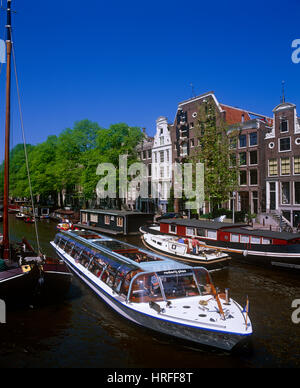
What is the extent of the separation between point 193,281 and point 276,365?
3.69m

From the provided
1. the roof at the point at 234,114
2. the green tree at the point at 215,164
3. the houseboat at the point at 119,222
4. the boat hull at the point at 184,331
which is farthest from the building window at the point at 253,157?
the boat hull at the point at 184,331

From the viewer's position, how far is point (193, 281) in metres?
11.7

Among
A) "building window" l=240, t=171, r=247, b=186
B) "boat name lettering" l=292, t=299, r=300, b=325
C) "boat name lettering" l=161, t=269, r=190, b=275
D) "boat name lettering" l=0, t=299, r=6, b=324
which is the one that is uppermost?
"building window" l=240, t=171, r=247, b=186

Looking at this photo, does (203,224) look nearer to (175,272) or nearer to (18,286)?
(175,272)

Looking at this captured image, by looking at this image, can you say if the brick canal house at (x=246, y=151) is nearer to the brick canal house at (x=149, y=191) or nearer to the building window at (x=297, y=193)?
the building window at (x=297, y=193)

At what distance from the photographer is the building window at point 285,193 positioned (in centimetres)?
3544

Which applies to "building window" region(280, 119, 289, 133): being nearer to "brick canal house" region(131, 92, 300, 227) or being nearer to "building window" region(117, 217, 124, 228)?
"brick canal house" region(131, 92, 300, 227)

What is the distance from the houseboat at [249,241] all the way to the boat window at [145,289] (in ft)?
38.8

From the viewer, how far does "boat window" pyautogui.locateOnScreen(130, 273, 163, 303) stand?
11.1m

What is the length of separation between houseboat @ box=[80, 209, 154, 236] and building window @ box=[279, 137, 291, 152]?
16969 millimetres

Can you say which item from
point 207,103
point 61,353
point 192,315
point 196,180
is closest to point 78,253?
point 61,353

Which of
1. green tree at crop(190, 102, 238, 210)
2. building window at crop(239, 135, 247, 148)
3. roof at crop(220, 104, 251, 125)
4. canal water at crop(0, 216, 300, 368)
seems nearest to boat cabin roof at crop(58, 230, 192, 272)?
canal water at crop(0, 216, 300, 368)

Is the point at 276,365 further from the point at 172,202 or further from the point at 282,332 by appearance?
the point at 172,202

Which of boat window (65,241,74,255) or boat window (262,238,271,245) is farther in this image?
boat window (262,238,271,245)
